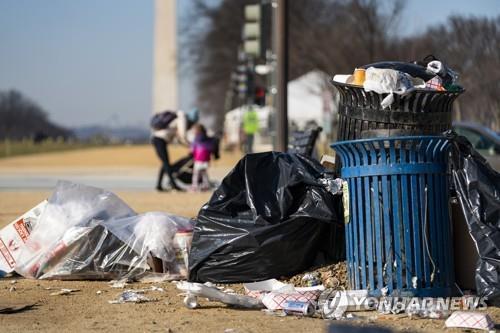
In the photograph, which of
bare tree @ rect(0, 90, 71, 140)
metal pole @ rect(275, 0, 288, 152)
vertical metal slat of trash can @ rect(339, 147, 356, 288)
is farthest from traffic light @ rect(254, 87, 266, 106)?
bare tree @ rect(0, 90, 71, 140)

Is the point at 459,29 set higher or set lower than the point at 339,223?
higher

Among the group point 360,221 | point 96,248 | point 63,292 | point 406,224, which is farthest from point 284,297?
point 96,248

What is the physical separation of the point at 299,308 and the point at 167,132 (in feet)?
39.8

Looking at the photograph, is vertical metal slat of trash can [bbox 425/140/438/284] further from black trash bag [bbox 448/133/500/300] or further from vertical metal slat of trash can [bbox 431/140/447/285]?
black trash bag [bbox 448/133/500/300]

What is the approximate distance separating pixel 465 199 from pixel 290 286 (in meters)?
1.37

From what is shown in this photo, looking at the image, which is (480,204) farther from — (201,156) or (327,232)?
(201,156)

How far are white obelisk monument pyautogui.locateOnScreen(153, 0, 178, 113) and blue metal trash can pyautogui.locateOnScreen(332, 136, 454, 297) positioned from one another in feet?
171

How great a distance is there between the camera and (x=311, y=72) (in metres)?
A: 39.5

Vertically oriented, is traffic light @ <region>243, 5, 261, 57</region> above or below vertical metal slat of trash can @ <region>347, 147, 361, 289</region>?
above

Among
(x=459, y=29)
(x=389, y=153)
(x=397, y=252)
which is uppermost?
(x=459, y=29)

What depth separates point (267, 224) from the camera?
6.86 meters

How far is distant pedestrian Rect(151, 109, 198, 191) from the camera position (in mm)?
17609

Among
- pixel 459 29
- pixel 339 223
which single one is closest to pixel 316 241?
pixel 339 223

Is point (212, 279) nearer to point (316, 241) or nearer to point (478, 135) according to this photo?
point (316, 241)
